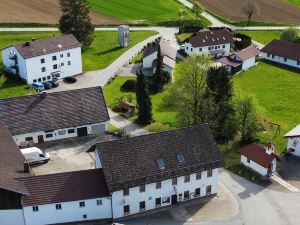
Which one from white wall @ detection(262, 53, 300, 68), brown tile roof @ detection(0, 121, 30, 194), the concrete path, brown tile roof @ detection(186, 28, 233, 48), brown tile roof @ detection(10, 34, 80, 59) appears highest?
brown tile roof @ detection(10, 34, 80, 59)

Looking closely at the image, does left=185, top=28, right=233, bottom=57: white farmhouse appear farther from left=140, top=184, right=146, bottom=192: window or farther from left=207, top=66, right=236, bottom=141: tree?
left=140, top=184, right=146, bottom=192: window

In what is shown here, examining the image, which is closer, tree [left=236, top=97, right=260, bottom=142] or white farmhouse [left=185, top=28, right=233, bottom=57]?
tree [left=236, top=97, right=260, bottom=142]

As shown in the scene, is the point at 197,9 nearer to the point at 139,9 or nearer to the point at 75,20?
the point at 139,9

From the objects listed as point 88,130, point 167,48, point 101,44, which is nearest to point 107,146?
point 88,130

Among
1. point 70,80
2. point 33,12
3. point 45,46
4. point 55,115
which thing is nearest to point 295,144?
point 55,115

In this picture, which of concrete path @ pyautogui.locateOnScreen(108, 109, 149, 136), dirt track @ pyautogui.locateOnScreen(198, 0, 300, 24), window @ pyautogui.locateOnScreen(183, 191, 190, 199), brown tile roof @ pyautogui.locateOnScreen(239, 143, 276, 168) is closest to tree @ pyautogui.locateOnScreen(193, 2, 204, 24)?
dirt track @ pyautogui.locateOnScreen(198, 0, 300, 24)

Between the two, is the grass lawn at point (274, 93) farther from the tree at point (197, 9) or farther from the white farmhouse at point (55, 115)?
the tree at point (197, 9)

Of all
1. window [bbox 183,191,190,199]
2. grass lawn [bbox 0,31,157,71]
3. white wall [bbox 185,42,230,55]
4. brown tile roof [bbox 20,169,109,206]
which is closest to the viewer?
brown tile roof [bbox 20,169,109,206]
